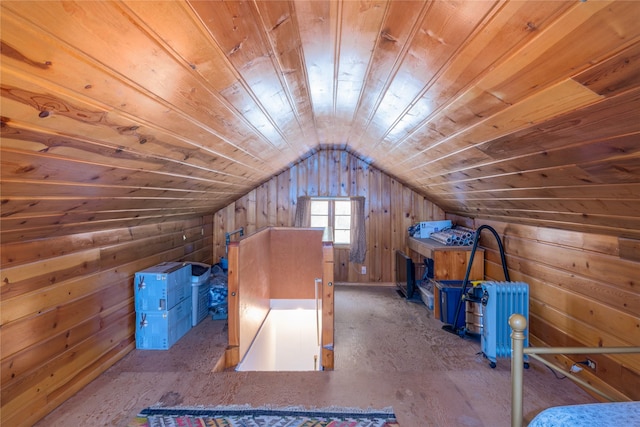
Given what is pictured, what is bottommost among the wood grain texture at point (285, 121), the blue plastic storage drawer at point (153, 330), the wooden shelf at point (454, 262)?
the blue plastic storage drawer at point (153, 330)

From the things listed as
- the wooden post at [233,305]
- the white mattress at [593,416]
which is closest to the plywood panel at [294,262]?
the wooden post at [233,305]

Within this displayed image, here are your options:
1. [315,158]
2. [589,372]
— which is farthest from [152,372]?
[315,158]

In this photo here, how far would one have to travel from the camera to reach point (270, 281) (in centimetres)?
416

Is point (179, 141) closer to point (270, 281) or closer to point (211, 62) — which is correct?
point (211, 62)

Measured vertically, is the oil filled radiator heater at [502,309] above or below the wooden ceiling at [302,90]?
below

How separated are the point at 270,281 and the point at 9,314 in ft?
8.72

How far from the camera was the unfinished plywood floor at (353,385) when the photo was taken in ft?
6.52

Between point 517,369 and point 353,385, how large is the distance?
1.19 m

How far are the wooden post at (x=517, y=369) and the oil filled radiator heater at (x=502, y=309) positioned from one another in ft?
4.53

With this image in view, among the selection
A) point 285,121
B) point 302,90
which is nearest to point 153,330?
point 285,121

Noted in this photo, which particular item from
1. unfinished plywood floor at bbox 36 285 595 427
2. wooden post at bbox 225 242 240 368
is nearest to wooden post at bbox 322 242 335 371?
unfinished plywood floor at bbox 36 285 595 427

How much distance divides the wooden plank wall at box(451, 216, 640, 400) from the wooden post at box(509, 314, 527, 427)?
3.80ft

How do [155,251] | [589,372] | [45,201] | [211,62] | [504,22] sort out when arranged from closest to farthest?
[504,22] → [211,62] → [45,201] → [589,372] → [155,251]

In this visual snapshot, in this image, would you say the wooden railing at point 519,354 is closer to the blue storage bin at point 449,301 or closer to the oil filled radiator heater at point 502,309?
the oil filled radiator heater at point 502,309
